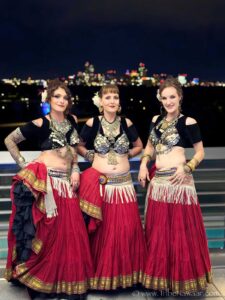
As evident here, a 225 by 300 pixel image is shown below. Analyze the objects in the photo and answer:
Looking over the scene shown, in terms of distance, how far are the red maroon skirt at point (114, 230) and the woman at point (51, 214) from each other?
0.31 feet

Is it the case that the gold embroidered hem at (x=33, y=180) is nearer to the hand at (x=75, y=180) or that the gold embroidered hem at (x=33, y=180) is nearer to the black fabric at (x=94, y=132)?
the hand at (x=75, y=180)

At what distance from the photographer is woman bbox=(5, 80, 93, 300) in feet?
9.78

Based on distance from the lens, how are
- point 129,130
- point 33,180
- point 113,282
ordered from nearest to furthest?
point 33,180
point 113,282
point 129,130

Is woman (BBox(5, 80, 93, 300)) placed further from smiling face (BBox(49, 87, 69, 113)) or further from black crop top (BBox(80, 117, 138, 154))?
black crop top (BBox(80, 117, 138, 154))

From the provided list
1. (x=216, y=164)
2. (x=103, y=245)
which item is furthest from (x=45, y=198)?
(x=216, y=164)

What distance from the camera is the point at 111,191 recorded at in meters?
3.10

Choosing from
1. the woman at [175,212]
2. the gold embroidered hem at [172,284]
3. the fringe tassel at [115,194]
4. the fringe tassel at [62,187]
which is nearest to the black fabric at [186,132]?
the woman at [175,212]

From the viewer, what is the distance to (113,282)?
120 inches

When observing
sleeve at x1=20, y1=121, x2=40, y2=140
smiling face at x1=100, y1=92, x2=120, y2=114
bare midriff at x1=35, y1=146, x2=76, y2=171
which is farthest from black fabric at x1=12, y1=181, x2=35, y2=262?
smiling face at x1=100, y1=92, x2=120, y2=114

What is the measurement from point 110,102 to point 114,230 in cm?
94

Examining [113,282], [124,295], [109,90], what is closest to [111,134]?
[109,90]

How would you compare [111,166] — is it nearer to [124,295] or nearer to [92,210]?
[92,210]

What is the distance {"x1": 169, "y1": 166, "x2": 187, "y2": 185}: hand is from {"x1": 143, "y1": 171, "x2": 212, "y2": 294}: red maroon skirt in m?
0.04

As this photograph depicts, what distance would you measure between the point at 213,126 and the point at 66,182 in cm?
2600
